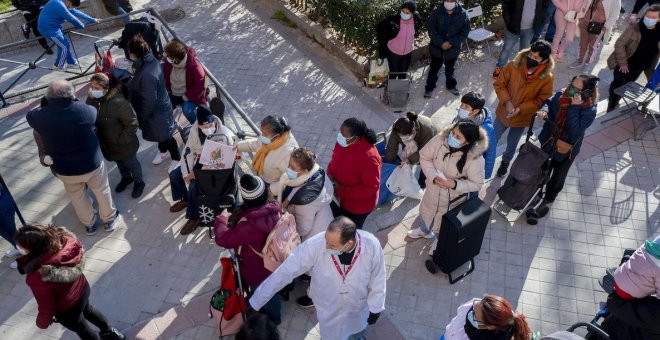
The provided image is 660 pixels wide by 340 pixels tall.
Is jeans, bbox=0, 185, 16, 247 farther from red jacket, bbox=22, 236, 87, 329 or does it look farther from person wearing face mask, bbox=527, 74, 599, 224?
person wearing face mask, bbox=527, 74, 599, 224

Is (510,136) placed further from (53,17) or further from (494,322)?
A: (53,17)

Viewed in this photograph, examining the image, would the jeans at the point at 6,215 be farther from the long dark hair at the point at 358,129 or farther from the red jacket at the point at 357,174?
the long dark hair at the point at 358,129

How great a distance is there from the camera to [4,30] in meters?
9.97

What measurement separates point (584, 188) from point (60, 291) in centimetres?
583

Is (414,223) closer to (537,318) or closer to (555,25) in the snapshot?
(537,318)

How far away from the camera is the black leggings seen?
6727 mm

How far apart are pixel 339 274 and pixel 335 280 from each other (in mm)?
79

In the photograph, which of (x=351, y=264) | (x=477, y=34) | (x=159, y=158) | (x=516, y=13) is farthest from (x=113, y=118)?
(x=477, y=34)

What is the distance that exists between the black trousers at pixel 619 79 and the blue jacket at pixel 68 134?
6968mm

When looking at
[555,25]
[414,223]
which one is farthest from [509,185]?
[555,25]

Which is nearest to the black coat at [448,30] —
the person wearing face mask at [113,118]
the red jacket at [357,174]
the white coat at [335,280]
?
the red jacket at [357,174]

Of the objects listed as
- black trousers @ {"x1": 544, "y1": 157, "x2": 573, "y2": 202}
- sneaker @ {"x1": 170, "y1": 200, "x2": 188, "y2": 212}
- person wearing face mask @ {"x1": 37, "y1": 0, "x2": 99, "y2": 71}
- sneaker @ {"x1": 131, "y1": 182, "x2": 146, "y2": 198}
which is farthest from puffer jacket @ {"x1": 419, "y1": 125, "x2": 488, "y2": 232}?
person wearing face mask @ {"x1": 37, "y1": 0, "x2": 99, "y2": 71}

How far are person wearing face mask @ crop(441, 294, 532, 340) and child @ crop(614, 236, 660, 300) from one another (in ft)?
3.64

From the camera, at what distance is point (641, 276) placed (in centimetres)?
404
